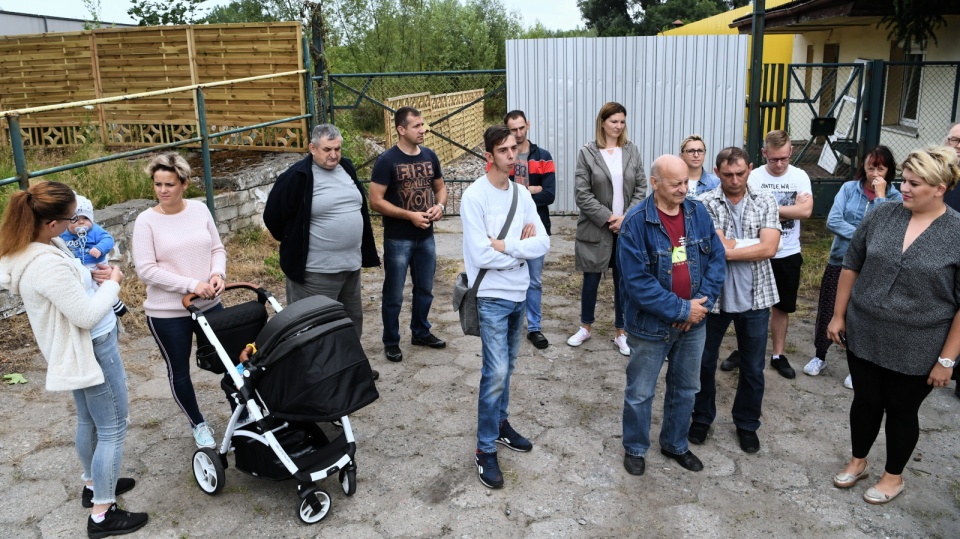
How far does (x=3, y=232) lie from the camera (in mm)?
3188

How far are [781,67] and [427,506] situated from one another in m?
6.42

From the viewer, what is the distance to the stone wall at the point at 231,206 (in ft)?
22.7

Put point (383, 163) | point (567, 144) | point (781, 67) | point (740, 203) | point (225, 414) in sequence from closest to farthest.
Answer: point (740, 203) < point (225, 414) < point (383, 163) < point (781, 67) < point (567, 144)

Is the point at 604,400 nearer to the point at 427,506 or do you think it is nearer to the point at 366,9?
the point at 427,506

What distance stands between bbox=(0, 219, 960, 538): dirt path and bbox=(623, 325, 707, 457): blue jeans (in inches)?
6.7

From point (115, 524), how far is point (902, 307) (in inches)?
147

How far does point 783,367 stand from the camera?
5.31 meters

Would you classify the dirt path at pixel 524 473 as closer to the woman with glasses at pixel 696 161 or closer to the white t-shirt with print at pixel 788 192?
the white t-shirt with print at pixel 788 192

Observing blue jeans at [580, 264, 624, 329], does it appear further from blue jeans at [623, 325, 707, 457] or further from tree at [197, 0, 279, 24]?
tree at [197, 0, 279, 24]

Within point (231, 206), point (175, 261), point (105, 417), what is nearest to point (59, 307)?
point (105, 417)

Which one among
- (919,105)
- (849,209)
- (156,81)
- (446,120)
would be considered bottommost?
(849,209)

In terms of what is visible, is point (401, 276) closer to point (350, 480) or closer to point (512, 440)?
point (512, 440)

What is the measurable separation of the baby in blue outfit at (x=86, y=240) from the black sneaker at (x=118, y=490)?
0.85 m

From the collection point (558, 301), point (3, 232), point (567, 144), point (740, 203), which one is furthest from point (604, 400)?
point (567, 144)
